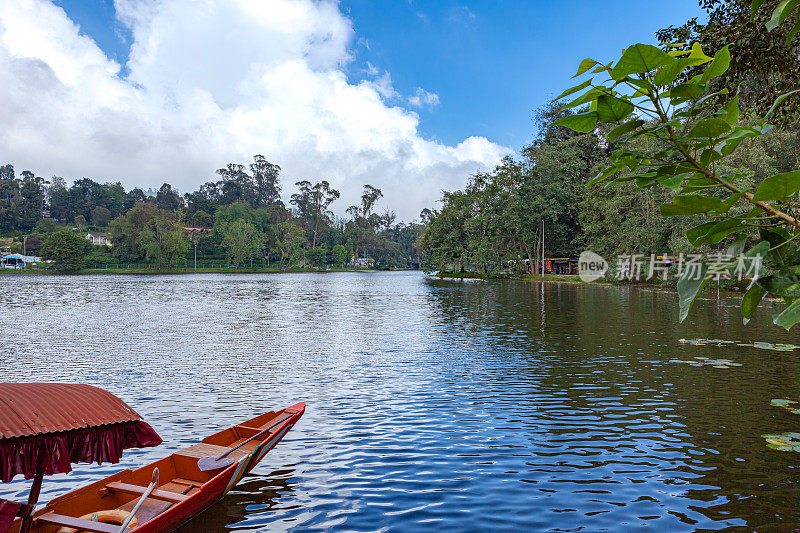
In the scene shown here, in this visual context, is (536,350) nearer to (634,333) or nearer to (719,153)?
(634,333)

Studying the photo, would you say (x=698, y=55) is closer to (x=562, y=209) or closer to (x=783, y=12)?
(x=783, y=12)

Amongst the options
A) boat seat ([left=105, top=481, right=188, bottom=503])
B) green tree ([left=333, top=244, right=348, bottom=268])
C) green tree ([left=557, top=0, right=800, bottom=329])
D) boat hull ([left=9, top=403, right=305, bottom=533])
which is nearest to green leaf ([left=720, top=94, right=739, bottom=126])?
green tree ([left=557, top=0, right=800, bottom=329])

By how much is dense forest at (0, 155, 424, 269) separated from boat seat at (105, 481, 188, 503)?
102199 mm

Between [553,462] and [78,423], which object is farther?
[553,462]

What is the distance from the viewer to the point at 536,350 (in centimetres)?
1738

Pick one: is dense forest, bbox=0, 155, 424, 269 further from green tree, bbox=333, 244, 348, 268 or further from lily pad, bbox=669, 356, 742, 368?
lily pad, bbox=669, 356, 742, 368

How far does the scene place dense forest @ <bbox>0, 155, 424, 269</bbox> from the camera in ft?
350

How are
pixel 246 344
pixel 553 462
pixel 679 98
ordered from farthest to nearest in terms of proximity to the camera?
1. pixel 246 344
2. pixel 553 462
3. pixel 679 98

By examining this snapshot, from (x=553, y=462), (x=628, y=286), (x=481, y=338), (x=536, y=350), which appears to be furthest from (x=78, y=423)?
(x=628, y=286)

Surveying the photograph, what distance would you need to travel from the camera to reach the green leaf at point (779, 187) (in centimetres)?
134

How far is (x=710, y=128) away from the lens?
5.11 ft

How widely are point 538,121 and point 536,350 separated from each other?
69642 millimetres

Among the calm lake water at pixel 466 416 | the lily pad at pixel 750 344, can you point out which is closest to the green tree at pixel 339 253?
the calm lake water at pixel 466 416

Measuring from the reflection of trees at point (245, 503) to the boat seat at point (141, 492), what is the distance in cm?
35
